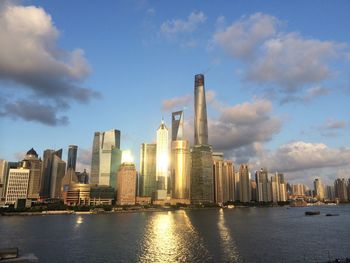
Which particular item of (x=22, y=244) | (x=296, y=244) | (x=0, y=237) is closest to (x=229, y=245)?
(x=296, y=244)

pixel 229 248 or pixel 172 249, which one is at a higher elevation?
pixel 229 248

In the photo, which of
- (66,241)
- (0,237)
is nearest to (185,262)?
(66,241)

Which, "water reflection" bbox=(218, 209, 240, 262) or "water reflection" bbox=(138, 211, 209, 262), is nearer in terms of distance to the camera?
"water reflection" bbox=(218, 209, 240, 262)

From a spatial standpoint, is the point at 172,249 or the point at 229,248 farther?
the point at 172,249

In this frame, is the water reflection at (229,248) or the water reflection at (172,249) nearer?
the water reflection at (229,248)

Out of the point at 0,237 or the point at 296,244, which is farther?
the point at 0,237

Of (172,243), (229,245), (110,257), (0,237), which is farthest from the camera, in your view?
(0,237)

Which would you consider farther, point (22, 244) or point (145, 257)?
point (22, 244)

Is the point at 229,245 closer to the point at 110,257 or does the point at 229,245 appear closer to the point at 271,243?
the point at 271,243

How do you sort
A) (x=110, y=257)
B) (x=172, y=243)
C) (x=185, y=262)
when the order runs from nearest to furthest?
1. (x=185, y=262)
2. (x=110, y=257)
3. (x=172, y=243)

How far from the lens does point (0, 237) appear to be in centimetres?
13750

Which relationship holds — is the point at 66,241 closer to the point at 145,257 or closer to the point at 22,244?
the point at 22,244

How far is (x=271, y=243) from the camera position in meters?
116

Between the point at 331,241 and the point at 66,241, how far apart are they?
100 meters
